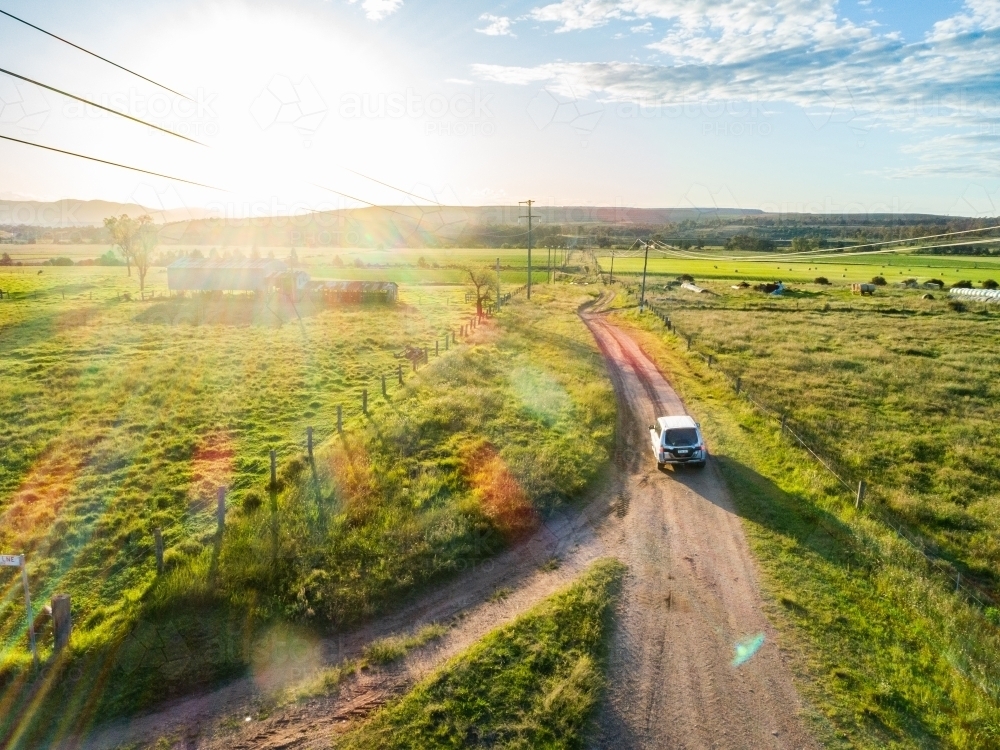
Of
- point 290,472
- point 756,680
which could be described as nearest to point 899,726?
point 756,680

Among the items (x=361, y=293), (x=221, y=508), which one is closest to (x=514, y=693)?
(x=221, y=508)

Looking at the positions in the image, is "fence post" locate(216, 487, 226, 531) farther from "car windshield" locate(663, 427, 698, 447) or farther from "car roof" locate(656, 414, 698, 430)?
"car roof" locate(656, 414, 698, 430)

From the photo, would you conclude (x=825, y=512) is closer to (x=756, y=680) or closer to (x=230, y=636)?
(x=756, y=680)

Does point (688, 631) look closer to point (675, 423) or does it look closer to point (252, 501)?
point (675, 423)

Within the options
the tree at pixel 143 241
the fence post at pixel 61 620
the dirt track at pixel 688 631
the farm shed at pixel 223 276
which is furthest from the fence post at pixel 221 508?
the tree at pixel 143 241

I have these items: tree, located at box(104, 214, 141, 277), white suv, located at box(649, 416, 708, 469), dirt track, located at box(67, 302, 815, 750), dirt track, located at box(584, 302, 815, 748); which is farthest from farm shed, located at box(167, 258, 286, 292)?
dirt track, located at box(67, 302, 815, 750)

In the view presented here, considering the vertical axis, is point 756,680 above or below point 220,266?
below
